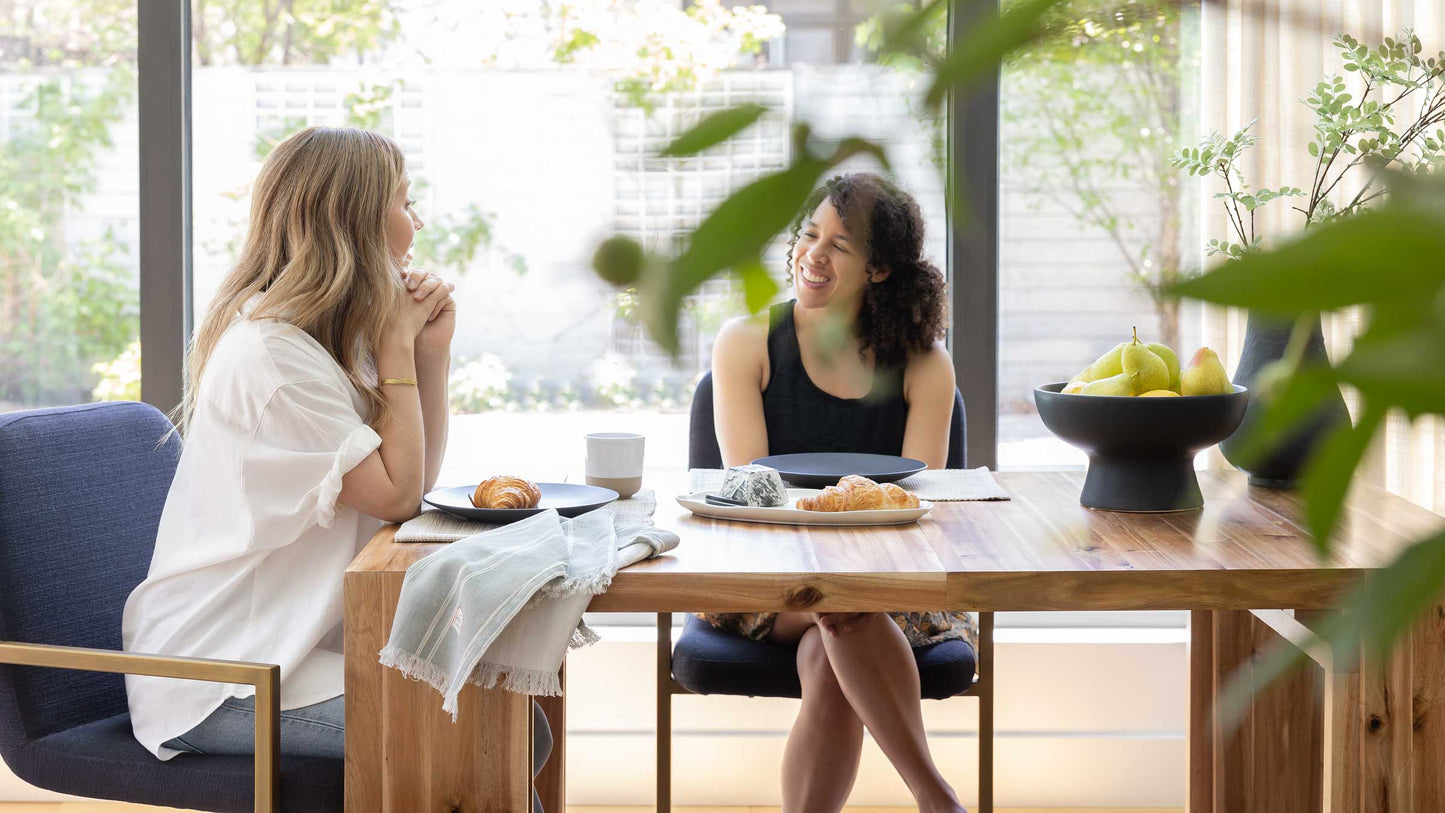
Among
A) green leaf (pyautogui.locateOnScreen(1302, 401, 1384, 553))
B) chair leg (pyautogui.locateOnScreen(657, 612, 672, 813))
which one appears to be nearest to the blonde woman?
chair leg (pyautogui.locateOnScreen(657, 612, 672, 813))

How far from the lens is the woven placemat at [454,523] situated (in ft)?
5.07

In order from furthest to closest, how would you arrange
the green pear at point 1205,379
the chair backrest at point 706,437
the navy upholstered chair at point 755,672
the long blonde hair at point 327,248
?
the chair backrest at point 706,437, the navy upholstered chair at point 755,672, the long blonde hair at point 327,248, the green pear at point 1205,379

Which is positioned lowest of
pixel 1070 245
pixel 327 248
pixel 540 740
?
pixel 540 740

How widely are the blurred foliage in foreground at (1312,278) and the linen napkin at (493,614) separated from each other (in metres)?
1.21

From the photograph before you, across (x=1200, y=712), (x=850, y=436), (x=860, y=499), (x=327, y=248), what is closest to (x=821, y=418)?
(x=850, y=436)

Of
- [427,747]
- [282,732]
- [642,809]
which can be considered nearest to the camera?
[427,747]

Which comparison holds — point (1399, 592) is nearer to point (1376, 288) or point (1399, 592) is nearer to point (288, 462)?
point (1376, 288)

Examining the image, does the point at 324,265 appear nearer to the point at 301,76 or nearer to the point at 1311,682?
the point at 301,76

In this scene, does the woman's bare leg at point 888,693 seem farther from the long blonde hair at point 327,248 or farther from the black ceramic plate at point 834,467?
the long blonde hair at point 327,248

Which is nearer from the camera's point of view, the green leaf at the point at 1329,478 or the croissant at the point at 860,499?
the green leaf at the point at 1329,478

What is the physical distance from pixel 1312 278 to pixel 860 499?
61.5 inches

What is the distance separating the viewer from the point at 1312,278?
11 centimetres

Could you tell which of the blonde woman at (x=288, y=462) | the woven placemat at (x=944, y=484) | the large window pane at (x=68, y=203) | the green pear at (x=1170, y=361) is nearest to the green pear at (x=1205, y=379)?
the green pear at (x=1170, y=361)

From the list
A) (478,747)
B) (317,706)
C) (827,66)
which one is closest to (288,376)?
Answer: (317,706)
